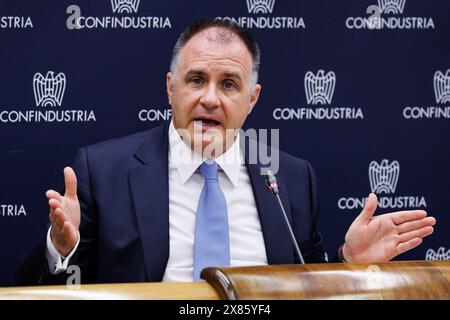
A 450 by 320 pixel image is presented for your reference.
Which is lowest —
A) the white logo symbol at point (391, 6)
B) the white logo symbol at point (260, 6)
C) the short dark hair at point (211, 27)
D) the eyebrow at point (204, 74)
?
the eyebrow at point (204, 74)

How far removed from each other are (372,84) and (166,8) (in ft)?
3.27

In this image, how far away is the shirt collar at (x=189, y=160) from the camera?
245 cm

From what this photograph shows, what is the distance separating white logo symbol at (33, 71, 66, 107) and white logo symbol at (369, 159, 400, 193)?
1441mm

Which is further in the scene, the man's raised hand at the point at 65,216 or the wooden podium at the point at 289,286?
the man's raised hand at the point at 65,216

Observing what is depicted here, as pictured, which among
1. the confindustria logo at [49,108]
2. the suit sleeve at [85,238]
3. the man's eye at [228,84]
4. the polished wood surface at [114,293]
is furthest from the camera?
the confindustria logo at [49,108]

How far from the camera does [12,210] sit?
2.97 metres

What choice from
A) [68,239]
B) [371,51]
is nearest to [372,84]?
[371,51]

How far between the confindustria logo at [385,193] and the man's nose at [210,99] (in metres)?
1.04

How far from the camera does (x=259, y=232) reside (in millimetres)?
2447

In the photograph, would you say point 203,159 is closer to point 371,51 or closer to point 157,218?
point 157,218

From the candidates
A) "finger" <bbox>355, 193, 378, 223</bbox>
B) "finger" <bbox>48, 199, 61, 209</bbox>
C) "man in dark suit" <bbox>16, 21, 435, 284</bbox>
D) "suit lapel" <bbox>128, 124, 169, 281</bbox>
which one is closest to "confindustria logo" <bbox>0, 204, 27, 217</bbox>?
"man in dark suit" <bbox>16, 21, 435, 284</bbox>

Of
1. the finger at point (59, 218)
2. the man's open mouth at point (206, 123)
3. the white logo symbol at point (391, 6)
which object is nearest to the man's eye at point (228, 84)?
the man's open mouth at point (206, 123)

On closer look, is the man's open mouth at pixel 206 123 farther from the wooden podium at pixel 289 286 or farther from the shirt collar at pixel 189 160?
the wooden podium at pixel 289 286

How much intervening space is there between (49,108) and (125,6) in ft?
1.79
